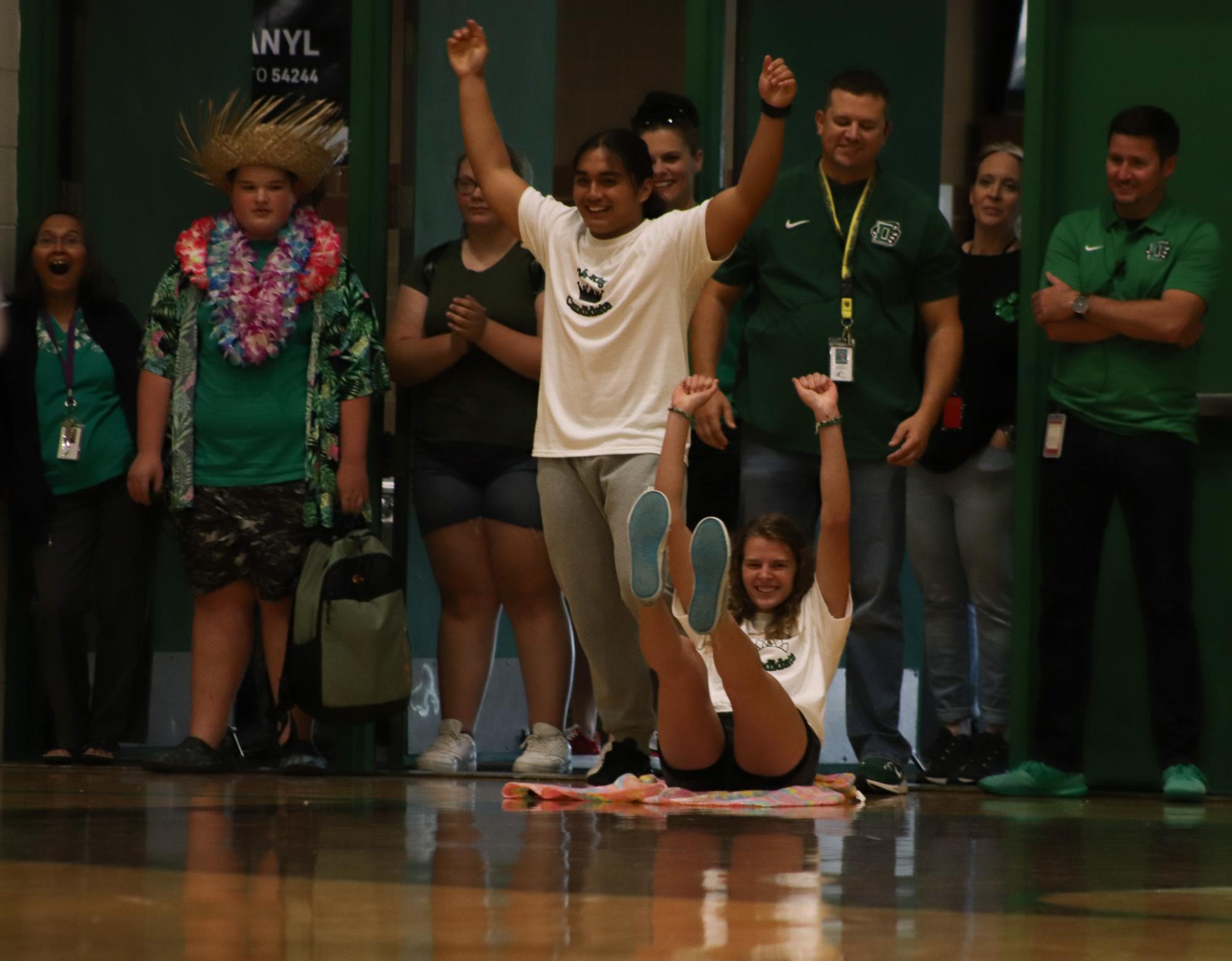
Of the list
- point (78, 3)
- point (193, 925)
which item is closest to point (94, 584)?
point (78, 3)

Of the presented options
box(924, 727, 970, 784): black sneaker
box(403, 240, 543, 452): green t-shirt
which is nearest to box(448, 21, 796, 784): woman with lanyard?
box(403, 240, 543, 452): green t-shirt

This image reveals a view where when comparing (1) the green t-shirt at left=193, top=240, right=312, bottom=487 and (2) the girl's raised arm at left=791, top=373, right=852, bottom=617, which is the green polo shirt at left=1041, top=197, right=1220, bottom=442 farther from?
(1) the green t-shirt at left=193, top=240, right=312, bottom=487

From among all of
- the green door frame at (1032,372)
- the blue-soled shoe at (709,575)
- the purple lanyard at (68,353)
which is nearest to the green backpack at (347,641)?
the purple lanyard at (68,353)

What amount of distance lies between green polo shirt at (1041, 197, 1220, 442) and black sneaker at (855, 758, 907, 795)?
100cm

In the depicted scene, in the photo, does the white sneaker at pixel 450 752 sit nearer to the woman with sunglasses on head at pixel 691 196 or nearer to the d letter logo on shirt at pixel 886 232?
the woman with sunglasses on head at pixel 691 196

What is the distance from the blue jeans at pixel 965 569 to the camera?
15.6 ft

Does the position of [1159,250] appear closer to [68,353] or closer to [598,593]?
[598,593]

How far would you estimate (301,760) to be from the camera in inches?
182

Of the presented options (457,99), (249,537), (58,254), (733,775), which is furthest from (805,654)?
(58,254)

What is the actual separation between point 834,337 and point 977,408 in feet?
1.87

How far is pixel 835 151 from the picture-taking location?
4.42 m

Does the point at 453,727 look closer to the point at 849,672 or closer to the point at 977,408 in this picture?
the point at 849,672

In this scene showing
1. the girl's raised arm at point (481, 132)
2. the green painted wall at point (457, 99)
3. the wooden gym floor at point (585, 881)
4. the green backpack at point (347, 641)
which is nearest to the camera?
the wooden gym floor at point (585, 881)

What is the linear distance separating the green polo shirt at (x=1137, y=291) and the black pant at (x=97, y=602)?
2.50m
